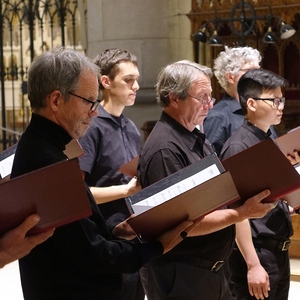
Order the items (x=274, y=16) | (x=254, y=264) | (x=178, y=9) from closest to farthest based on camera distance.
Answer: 1. (x=254, y=264)
2. (x=274, y=16)
3. (x=178, y=9)

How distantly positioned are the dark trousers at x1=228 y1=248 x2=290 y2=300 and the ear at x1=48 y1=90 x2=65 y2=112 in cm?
175

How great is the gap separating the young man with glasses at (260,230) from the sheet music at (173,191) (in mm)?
1080

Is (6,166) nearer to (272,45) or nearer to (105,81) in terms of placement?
(105,81)

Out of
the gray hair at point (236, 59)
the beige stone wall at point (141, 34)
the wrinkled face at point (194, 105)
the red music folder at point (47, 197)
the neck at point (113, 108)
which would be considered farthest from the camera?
the beige stone wall at point (141, 34)

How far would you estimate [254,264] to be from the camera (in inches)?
153

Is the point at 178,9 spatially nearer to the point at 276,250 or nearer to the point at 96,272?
the point at 276,250

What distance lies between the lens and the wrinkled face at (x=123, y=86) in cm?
434

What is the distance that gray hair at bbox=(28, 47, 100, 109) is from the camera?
2.64m

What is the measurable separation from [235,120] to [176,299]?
7.17 feet

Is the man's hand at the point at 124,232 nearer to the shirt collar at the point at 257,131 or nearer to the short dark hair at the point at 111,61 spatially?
the shirt collar at the point at 257,131

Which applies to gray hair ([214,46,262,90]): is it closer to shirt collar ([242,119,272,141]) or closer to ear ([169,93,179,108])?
shirt collar ([242,119,272,141])

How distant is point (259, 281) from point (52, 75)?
1.73 meters

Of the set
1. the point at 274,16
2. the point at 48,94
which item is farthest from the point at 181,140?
the point at 274,16

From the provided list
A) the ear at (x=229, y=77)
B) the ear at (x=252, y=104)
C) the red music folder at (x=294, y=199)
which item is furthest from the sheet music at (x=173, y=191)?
the ear at (x=229, y=77)
